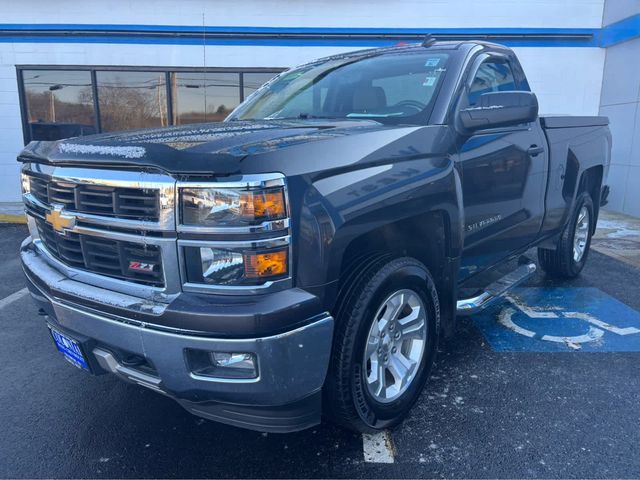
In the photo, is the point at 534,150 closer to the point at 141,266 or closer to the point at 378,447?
the point at 378,447

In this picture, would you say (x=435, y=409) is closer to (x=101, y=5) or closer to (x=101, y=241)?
(x=101, y=241)

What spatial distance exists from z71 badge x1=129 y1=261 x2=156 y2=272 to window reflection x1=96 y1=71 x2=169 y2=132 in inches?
334

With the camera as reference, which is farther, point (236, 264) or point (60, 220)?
point (60, 220)

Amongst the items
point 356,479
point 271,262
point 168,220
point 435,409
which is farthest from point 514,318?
point 168,220

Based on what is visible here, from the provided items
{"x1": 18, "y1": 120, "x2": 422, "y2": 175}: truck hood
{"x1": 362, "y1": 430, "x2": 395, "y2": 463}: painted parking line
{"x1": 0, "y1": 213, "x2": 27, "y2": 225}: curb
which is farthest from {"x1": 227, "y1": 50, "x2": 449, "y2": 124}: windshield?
{"x1": 0, "y1": 213, "x2": 27, "y2": 225}: curb

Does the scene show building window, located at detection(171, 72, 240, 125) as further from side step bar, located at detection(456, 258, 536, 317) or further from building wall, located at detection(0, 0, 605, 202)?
side step bar, located at detection(456, 258, 536, 317)

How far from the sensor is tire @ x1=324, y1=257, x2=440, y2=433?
2.28 meters

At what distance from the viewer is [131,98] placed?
391 inches

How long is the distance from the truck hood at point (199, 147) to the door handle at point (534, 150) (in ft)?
5.07

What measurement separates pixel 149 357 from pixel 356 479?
1.09m

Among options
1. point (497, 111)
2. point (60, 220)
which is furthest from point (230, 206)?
point (497, 111)

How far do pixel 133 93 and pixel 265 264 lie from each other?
361 inches

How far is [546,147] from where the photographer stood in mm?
4004

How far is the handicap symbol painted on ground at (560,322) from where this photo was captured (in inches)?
146
